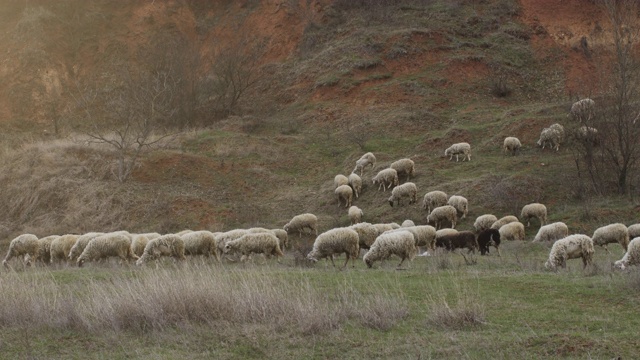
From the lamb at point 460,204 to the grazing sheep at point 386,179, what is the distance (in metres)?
4.61

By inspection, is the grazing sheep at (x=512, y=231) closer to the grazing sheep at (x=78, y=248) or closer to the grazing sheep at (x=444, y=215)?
the grazing sheep at (x=444, y=215)

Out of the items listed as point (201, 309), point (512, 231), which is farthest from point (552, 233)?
point (201, 309)

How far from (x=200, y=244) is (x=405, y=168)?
14482 mm

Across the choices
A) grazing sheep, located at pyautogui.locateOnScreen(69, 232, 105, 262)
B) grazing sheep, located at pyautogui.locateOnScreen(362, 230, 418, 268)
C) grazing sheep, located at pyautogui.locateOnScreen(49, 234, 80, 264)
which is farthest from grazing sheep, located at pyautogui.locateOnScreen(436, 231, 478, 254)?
grazing sheep, located at pyautogui.locateOnScreen(49, 234, 80, 264)

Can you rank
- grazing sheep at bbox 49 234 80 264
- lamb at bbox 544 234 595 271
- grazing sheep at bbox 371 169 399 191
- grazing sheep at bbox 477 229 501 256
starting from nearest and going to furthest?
lamb at bbox 544 234 595 271 < grazing sheep at bbox 477 229 501 256 < grazing sheep at bbox 49 234 80 264 < grazing sheep at bbox 371 169 399 191

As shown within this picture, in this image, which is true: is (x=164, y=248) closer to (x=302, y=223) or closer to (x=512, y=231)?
(x=302, y=223)

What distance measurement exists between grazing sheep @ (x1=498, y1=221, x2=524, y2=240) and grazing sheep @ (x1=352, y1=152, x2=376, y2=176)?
39.1 ft

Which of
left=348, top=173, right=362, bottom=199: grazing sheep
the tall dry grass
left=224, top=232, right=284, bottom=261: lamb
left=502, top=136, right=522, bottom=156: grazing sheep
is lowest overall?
the tall dry grass

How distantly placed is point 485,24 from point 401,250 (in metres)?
41.2

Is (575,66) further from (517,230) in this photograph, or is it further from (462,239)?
(462,239)

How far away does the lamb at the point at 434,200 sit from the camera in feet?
83.6

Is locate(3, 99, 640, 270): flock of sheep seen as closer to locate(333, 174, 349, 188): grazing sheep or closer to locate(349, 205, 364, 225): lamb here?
locate(349, 205, 364, 225): lamb

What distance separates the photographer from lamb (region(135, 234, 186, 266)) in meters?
16.9

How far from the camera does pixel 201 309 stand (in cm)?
928
